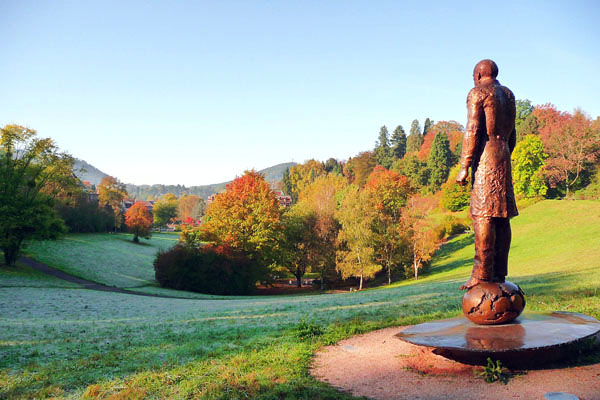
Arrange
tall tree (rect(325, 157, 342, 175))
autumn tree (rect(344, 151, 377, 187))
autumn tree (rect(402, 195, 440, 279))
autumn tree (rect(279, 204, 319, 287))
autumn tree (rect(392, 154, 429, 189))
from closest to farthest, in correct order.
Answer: autumn tree (rect(402, 195, 440, 279))
autumn tree (rect(279, 204, 319, 287))
autumn tree (rect(392, 154, 429, 189))
autumn tree (rect(344, 151, 377, 187))
tall tree (rect(325, 157, 342, 175))

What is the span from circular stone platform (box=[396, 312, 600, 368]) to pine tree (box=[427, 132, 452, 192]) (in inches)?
3097

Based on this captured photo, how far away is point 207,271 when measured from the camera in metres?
39.3

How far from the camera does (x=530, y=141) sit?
56.5 metres

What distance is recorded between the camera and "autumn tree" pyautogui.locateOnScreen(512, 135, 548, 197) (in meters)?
55.5

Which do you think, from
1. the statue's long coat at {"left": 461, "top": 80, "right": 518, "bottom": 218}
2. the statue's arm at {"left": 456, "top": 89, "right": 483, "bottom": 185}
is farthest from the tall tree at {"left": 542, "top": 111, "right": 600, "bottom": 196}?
the statue's arm at {"left": 456, "top": 89, "right": 483, "bottom": 185}

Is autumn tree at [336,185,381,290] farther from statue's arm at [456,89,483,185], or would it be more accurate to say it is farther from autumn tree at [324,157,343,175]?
autumn tree at [324,157,343,175]

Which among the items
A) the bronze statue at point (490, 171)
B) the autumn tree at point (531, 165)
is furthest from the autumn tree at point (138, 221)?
the bronze statue at point (490, 171)

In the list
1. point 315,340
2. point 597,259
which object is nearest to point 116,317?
point 315,340

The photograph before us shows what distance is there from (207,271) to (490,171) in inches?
1362

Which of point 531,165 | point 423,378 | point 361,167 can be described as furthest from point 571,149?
point 423,378

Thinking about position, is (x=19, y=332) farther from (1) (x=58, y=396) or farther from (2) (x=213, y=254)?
(2) (x=213, y=254)

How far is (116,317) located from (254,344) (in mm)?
10891

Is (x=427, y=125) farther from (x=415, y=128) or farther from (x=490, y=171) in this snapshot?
(x=490, y=171)

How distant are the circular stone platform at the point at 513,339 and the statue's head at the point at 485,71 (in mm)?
4955
